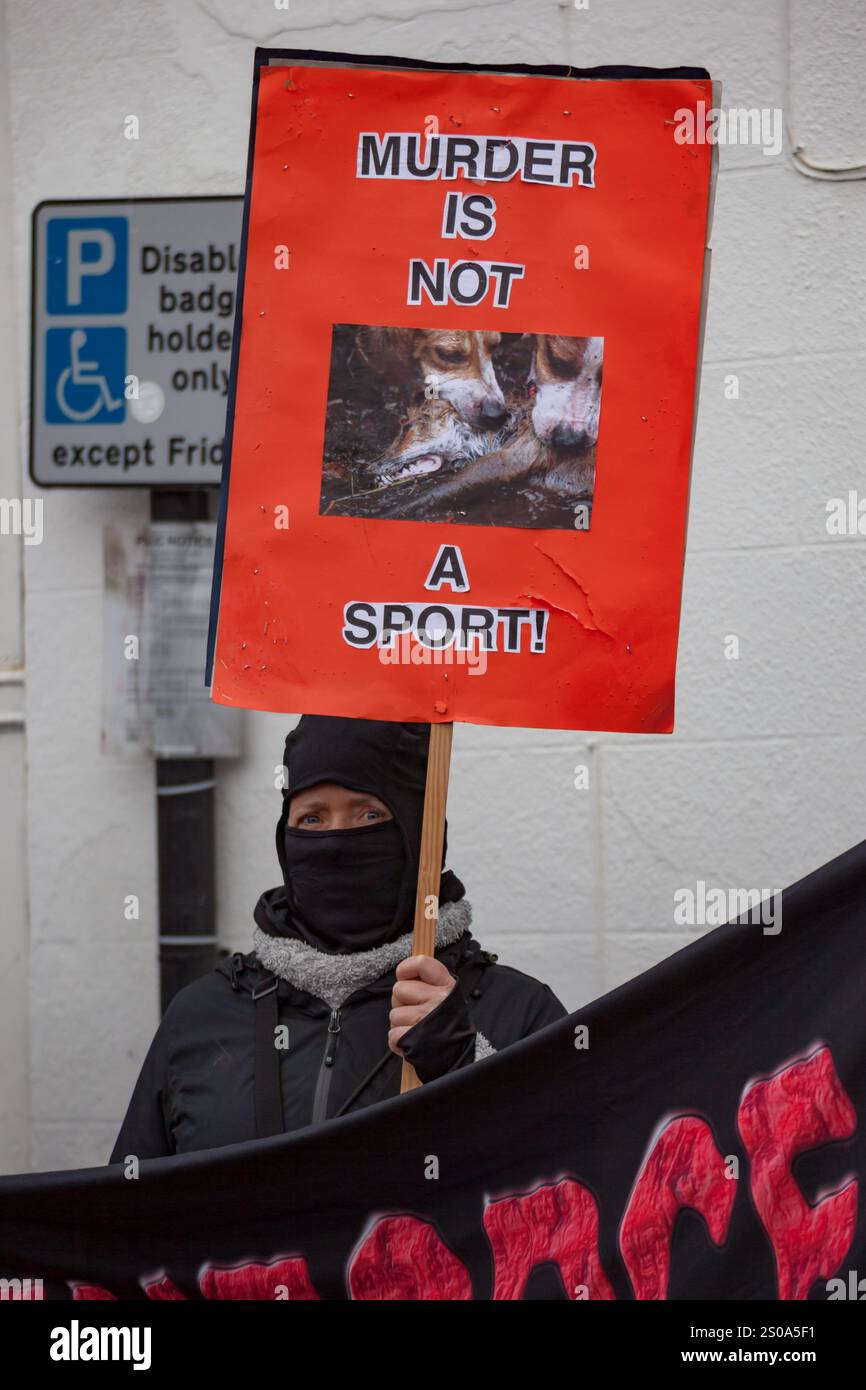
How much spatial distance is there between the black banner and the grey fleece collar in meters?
0.33

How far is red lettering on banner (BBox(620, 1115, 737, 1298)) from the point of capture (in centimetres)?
183

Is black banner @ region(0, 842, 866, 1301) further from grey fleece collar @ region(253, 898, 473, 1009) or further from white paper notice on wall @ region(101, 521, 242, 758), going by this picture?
white paper notice on wall @ region(101, 521, 242, 758)

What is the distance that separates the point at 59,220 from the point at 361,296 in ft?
7.06

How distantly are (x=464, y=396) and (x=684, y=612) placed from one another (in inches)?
68.8

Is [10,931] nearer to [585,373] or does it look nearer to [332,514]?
[332,514]

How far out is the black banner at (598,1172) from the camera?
1.81m

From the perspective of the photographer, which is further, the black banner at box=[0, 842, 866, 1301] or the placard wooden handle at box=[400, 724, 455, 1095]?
the placard wooden handle at box=[400, 724, 455, 1095]

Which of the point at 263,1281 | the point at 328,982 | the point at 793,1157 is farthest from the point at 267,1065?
the point at 793,1157

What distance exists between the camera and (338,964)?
2227 millimetres

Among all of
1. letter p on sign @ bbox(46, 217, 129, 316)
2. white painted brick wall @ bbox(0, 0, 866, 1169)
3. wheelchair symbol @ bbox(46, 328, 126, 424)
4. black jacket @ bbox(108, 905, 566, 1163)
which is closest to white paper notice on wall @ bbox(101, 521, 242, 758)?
white painted brick wall @ bbox(0, 0, 866, 1169)

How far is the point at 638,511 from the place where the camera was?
6.66ft

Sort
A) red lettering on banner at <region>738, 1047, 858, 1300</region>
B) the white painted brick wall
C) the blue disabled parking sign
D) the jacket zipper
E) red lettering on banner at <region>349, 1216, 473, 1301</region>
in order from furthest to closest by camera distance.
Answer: the blue disabled parking sign < the white painted brick wall < the jacket zipper < red lettering on banner at <region>349, 1216, 473, 1301</region> < red lettering on banner at <region>738, 1047, 858, 1300</region>
